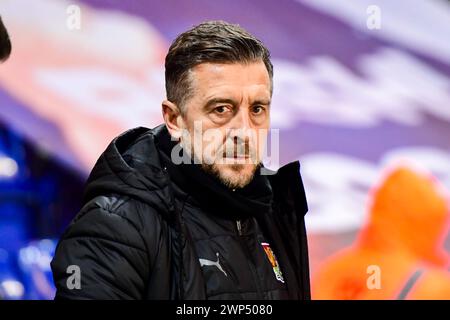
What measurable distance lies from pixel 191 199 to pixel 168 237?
0.43 ft

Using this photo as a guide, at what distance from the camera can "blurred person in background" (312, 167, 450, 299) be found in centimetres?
301

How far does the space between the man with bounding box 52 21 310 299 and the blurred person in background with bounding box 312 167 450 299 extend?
1573 mm

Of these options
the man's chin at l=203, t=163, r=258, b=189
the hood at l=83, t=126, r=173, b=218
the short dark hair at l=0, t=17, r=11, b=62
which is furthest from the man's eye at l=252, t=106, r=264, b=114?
the short dark hair at l=0, t=17, r=11, b=62

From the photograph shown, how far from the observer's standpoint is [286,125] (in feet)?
10.1

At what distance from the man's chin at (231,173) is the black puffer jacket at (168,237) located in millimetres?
16

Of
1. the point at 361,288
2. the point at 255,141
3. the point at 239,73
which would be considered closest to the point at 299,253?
the point at 255,141

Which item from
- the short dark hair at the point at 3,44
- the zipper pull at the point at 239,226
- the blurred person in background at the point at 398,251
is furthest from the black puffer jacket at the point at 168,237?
the blurred person in background at the point at 398,251

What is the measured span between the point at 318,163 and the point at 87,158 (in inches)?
41.2

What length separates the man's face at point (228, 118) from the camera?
1.35m

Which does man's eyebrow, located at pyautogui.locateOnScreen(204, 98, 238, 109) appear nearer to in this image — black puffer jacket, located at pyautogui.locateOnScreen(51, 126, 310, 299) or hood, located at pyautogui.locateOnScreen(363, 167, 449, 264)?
black puffer jacket, located at pyautogui.locateOnScreen(51, 126, 310, 299)

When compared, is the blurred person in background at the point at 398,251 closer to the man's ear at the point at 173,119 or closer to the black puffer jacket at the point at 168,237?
the black puffer jacket at the point at 168,237

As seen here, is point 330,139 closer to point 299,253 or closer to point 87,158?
point 87,158

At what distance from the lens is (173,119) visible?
145 cm

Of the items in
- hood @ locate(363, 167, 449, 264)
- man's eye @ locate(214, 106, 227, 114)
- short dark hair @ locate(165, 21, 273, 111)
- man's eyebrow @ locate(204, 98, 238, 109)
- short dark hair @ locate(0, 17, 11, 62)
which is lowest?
man's eye @ locate(214, 106, 227, 114)
